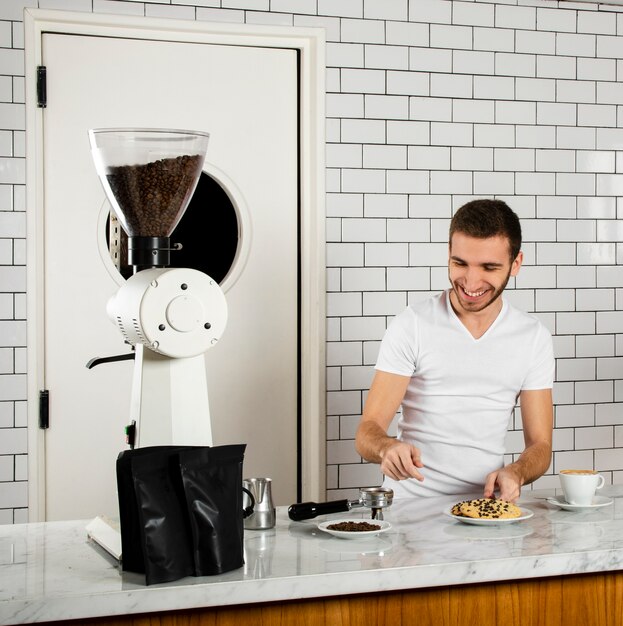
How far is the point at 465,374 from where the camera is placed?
269cm

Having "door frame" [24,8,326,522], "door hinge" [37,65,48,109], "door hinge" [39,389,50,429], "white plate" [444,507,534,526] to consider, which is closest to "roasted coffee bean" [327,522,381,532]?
"white plate" [444,507,534,526]

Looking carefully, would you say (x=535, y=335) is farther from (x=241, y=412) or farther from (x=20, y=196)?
(x=20, y=196)

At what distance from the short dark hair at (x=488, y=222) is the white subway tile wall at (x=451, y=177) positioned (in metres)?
1.05

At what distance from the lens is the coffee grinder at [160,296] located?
1913 millimetres

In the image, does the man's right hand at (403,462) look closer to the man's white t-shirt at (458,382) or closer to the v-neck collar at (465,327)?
the man's white t-shirt at (458,382)

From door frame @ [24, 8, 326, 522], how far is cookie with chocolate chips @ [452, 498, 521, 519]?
152 centimetres

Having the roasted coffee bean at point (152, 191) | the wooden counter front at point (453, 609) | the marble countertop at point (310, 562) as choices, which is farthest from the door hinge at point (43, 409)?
the wooden counter front at point (453, 609)

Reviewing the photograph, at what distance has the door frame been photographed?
10.9 ft

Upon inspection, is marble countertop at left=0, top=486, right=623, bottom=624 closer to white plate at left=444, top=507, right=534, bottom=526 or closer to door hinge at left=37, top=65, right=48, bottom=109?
white plate at left=444, top=507, right=534, bottom=526

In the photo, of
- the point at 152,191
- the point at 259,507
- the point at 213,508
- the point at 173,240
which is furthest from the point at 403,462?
the point at 173,240

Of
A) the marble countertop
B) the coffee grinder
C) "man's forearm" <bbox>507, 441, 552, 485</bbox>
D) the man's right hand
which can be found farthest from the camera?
"man's forearm" <bbox>507, 441, 552, 485</bbox>

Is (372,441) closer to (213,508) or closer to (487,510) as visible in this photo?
(487,510)

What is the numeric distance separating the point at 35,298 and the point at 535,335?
1.82 metres

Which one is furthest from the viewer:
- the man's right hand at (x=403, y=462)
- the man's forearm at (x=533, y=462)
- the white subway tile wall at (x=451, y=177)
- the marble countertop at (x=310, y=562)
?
the white subway tile wall at (x=451, y=177)
